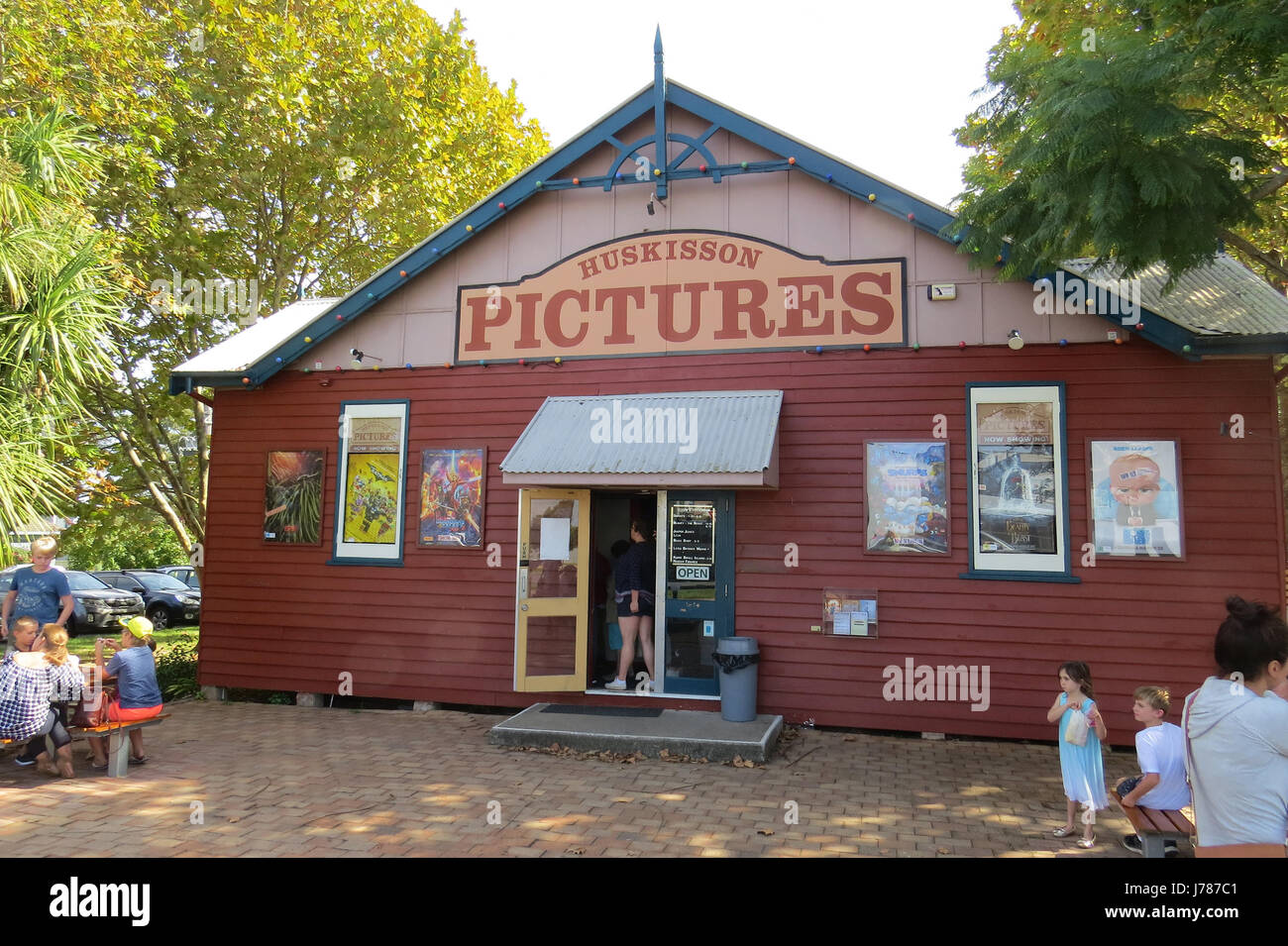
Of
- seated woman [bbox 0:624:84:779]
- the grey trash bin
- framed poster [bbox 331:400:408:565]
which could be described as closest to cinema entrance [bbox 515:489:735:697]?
the grey trash bin

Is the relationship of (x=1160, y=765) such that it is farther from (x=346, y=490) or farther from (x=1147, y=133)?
(x=346, y=490)

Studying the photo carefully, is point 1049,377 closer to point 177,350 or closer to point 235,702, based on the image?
point 235,702

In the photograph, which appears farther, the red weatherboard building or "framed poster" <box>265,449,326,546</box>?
"framed poster" <box>265,449,326,546</box>

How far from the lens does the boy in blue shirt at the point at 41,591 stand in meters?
7.63

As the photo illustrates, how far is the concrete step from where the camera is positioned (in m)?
7.37

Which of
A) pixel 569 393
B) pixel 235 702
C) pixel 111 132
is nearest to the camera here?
pixel 569 393

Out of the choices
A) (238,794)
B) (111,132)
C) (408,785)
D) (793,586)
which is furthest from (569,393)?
(111,132)

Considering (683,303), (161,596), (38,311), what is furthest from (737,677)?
(161,596)

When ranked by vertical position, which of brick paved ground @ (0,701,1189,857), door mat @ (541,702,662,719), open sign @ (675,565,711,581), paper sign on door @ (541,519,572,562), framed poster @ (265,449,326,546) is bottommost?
brick paved ground @ (0,701,1189,857)

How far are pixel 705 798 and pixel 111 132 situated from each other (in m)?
13.9

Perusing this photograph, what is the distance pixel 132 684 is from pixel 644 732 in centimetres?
Result: 453

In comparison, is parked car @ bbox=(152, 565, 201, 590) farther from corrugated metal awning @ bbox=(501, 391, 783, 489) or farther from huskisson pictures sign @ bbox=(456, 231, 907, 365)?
corrugated metal awning @ bbox=(501, 391, 783, 489)

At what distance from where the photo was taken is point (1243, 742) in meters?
3.03

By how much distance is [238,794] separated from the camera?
6375mm
